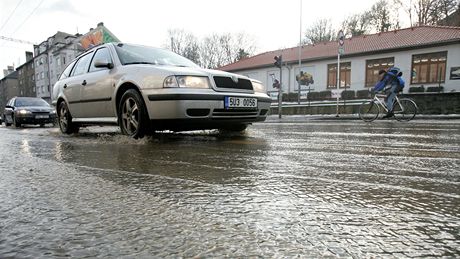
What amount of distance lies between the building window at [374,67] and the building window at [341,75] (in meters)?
1.77

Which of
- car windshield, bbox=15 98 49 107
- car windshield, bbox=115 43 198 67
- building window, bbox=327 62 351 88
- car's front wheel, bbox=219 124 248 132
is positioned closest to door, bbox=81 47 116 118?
car windshield, bbox=115 43 198 67

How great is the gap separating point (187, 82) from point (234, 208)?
2926 millimetres

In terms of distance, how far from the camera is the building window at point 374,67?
2783 cm

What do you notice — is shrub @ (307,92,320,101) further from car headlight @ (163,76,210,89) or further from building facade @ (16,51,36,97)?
building facade @ (16,51,36,97)

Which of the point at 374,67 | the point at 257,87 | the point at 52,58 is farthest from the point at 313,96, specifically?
the point at 52,58

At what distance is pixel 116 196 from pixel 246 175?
833 millimetres

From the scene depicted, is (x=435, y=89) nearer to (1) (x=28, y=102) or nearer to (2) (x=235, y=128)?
(2) (x=235, y=128)

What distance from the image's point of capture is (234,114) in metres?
4.46

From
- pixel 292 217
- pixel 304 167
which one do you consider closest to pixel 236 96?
pixel 304 167

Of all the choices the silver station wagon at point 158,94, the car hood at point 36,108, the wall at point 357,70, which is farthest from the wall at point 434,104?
A: the car hood at point 36,108

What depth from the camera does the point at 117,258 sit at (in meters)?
0.99

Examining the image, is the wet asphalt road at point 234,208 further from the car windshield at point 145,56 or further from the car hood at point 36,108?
the car hood at point 36,108

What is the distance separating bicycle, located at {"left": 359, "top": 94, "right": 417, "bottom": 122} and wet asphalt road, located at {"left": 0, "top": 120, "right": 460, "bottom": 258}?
774 cm

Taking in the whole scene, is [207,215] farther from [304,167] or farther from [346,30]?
[346,30]
